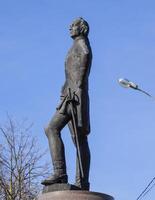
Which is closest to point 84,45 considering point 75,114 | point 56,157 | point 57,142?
point 75,114

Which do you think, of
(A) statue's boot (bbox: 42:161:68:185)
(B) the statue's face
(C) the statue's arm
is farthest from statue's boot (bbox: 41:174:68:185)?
(B) the statue's face

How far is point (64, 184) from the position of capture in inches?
347

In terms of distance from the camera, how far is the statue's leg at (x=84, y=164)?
9.18 meters

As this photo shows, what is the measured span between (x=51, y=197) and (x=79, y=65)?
2147 millimetres

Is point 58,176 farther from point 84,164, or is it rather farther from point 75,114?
point 75,114

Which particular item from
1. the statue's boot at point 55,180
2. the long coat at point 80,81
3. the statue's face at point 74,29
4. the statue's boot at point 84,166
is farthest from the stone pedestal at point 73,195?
the statue's face at point 74,29

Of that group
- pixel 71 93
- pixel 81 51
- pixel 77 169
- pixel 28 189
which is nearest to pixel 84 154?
pixel 77 169

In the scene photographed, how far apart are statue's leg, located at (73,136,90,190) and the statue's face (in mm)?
1689

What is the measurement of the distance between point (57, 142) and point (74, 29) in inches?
74.8

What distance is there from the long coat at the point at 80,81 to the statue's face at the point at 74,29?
208 millimetres

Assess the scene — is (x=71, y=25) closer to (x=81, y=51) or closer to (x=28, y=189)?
(x=81, y=51)

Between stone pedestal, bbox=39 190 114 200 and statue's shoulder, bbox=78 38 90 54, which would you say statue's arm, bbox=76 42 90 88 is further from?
stone pedestal, bbox=39 190 114 200

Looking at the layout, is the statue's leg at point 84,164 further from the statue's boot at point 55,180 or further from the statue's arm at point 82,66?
the statue's arm at point 82,66

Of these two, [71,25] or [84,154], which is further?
[71,25]
